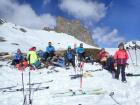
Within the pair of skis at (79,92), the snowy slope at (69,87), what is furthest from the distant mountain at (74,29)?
the pair of skis at (79,92)

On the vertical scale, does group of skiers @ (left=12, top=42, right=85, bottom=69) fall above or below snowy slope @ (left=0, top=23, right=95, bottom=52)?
below

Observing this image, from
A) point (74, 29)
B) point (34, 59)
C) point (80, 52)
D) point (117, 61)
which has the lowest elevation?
point (117, 61)

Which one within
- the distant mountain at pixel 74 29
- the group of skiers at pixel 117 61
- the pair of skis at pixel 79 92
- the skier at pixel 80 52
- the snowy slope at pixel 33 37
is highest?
the distant mountain at pixel 74 29

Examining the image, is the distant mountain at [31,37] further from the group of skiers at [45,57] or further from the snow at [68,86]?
the snow at [68,86]

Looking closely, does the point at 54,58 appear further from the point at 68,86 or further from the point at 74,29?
the point at 74,29

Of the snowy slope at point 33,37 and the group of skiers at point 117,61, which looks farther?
the snowy slope at point 33,37

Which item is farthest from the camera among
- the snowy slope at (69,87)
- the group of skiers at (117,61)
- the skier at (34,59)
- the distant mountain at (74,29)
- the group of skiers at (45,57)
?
the distant mountain at (74,29)

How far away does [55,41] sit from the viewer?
55.8 m

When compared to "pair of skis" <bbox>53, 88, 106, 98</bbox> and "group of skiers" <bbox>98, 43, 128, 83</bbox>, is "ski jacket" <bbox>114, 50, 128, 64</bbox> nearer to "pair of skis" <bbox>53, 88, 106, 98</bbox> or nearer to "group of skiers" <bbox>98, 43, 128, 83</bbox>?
"group of skiers" <bbox>98, 43, 128, 83</bbox>

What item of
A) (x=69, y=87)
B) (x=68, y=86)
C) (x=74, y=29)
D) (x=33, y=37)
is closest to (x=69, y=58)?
(x=68, y=86)

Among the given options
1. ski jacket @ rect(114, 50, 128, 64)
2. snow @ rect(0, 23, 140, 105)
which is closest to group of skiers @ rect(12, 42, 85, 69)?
snow @ rect(0, 23, 140, 105)

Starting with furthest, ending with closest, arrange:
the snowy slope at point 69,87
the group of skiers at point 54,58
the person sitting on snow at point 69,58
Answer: the person sitting on snow at point 69,58, the group of skiers at point 54,58, the snowy slope at point 69,87

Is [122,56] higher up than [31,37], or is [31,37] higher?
[31,37]

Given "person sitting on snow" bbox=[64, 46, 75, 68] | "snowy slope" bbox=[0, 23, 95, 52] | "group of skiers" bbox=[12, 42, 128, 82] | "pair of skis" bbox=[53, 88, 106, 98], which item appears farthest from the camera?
"snowy slope" bbox=[0, 23, 95, 52]
